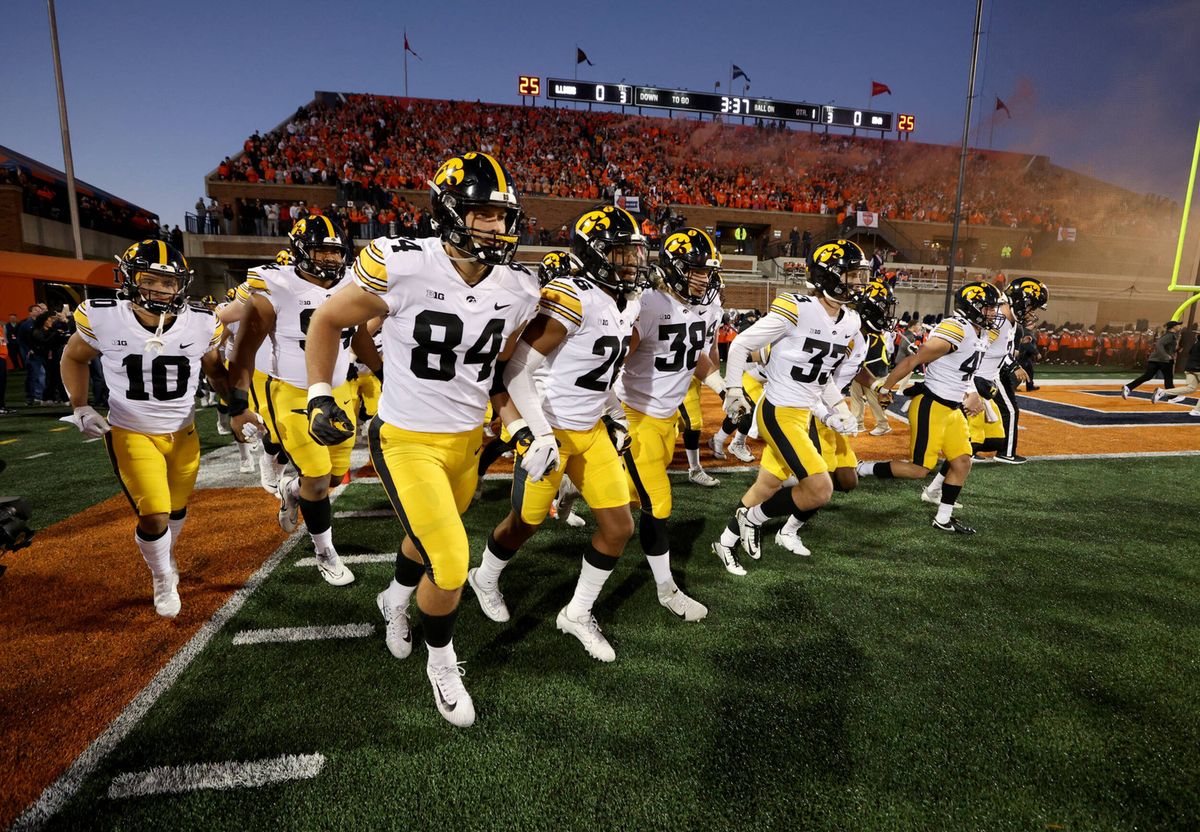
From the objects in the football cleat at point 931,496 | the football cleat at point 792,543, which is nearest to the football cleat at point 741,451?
the football cleat at point 931,496

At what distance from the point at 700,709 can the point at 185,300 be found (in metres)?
4.14

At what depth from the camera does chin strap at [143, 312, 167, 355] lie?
384 centimetres

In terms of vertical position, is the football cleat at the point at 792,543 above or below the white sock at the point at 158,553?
below

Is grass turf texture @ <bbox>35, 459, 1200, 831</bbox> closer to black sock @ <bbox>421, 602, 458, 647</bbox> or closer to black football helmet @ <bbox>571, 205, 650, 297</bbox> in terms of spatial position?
black sock @ <bbox>421, 602, 458, 647</bbox>

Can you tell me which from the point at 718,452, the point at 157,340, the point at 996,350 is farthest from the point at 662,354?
the point at 718,452

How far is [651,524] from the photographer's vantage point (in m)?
3.98

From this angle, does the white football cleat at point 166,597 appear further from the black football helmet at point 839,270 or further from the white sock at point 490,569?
the black football helmet at point 839,270

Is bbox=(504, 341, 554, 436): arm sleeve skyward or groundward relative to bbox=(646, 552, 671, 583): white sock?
skyward

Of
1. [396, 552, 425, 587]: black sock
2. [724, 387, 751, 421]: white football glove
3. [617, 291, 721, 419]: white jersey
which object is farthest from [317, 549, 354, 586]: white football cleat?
[724, 387, 751, 421]: white football glove

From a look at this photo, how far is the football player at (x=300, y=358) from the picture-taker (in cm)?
431

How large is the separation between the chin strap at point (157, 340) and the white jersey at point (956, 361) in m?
6.18

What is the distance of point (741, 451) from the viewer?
27.8 feet

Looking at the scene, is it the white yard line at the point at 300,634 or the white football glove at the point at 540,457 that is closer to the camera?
the white football glove at the point at 540,457

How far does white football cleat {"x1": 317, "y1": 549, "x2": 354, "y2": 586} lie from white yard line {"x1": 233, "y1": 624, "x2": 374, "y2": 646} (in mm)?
600
